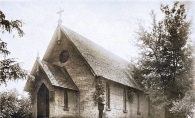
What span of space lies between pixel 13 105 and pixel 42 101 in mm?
4823

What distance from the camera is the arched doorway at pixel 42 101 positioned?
22812mm

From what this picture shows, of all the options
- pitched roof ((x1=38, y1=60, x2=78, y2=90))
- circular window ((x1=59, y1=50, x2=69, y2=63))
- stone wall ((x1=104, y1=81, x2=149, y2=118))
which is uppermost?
circular window ((x1=59, y1=50, x2=69, y2=63))

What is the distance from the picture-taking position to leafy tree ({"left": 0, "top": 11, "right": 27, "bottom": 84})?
11023 millimetres

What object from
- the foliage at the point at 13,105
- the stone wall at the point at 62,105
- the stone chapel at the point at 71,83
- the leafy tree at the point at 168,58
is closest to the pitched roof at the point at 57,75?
the stone chapel at the point at 71,83

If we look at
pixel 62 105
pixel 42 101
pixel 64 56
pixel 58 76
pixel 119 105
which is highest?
pixel 64 56

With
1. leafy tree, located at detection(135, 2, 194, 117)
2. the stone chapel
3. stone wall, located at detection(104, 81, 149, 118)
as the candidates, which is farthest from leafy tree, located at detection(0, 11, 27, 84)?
leafy tree, located at detection(135, 2, 194, 117)

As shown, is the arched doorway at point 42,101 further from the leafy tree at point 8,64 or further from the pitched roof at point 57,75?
the leafy tree at point 8,64

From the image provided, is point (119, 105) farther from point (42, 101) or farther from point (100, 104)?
point (42, 101)

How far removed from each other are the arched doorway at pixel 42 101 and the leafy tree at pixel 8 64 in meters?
11.8

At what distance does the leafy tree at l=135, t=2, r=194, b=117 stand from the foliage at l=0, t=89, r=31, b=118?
561 inches

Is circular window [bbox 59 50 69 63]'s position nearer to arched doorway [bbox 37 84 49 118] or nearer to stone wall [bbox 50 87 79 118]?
stone wall [bbox 50 87 79 118]

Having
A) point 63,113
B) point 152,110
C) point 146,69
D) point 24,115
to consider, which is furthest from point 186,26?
point 24,115

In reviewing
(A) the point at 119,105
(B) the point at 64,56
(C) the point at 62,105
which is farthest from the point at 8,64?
(A) the point at 119,105

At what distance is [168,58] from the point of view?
90.3 ft
